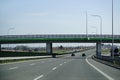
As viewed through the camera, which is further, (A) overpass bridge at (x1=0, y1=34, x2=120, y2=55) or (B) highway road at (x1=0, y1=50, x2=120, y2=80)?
(A) overpass bridge at (x1=0, y1=34, x2=120, y2=55)

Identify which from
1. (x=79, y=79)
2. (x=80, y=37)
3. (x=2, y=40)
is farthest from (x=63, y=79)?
(x=2, y=40)

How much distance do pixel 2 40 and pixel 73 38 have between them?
23151mm

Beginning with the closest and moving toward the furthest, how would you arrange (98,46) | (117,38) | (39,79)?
(39,79) < (117,38) < (98,46)

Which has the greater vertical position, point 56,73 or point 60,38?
point 60,38

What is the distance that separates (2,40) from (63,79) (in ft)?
249

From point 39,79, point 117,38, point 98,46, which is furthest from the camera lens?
point 98,46

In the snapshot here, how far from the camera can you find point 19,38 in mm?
89312

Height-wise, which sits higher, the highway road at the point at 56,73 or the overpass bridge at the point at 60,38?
the overpass bridge at the point at 60,38

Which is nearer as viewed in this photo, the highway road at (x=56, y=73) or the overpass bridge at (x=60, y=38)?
the highway road at (x=56, y=73)

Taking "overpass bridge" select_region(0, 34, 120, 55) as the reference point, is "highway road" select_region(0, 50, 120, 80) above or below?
below

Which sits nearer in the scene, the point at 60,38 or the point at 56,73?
the point at 56,73

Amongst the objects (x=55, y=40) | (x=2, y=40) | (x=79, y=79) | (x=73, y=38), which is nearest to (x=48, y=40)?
(x=55, y=40)

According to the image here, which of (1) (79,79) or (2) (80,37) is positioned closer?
(1) (79,79)

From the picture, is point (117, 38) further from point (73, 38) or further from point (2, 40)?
point (2, 40)
